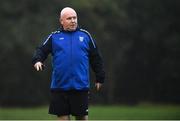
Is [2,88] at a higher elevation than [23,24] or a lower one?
lower

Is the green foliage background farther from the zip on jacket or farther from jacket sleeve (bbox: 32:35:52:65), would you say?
the zip on jacket

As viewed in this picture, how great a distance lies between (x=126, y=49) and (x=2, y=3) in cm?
847

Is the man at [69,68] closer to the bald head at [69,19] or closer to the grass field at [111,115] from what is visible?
the bald head at [69,19]

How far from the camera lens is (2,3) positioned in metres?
32.7

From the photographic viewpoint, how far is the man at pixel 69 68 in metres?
8.07

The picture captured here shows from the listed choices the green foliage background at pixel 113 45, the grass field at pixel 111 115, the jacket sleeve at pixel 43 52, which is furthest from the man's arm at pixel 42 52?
the green foliage background at pixel 113 45

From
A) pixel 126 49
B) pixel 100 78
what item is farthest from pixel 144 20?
pixel 100 78

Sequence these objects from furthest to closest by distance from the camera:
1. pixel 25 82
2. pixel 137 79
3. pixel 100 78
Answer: pixel 137 79, pixel 25 82, pixel 100 78

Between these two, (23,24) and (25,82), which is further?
(25,82)

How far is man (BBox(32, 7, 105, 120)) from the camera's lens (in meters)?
8.07

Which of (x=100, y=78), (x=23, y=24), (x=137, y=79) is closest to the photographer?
(x=100, y=78)

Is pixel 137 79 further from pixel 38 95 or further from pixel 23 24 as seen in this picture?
pixel 23 24

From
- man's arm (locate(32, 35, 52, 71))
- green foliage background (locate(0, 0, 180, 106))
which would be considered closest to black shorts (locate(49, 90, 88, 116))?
man's arm (locate(32, 35, 52, 71))

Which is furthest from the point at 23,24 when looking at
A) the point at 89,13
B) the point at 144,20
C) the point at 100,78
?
the point at 100,78
